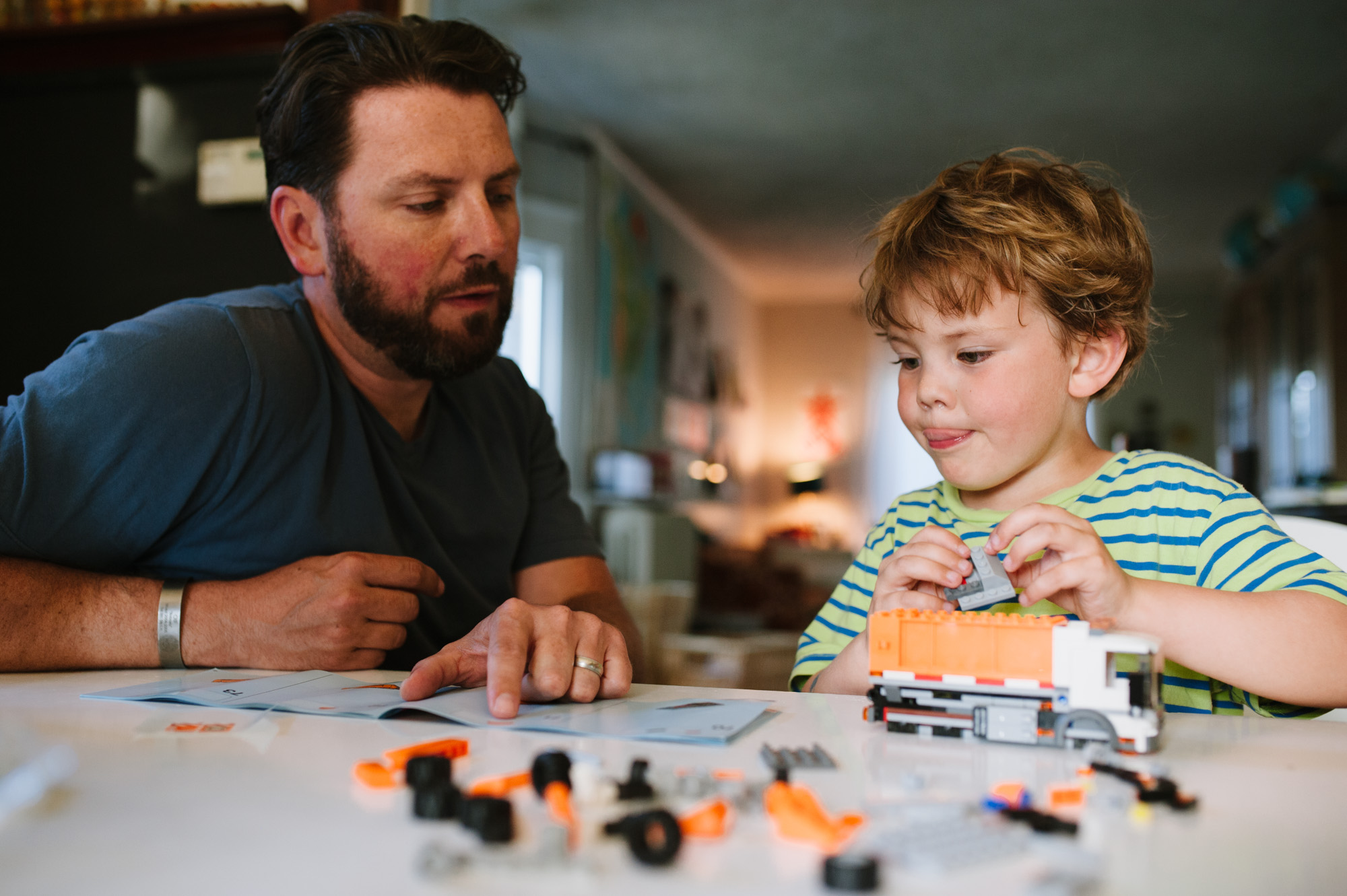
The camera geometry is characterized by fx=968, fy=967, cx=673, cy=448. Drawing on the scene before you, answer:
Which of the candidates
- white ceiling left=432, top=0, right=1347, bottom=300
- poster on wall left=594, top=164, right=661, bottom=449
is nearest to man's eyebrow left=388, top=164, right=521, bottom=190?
white ceiling left=432, top=0, right=1347, bottom=300

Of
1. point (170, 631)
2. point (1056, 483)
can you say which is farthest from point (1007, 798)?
point (170, 631)

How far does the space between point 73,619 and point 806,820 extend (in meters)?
0.87

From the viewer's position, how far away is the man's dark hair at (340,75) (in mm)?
1309

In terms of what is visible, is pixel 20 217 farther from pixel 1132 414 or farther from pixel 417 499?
pixel 1132 414

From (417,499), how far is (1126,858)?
1.08 m

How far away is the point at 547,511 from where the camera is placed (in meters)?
1.54

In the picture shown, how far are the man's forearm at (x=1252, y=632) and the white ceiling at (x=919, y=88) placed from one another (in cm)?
301

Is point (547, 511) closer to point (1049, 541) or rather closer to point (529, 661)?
point (529, 661)

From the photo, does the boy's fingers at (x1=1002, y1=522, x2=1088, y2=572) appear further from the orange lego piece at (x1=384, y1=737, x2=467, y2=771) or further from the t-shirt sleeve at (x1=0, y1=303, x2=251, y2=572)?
the t-shirt sleeve at (x1=0, y1=303, x2=251, y2=572)

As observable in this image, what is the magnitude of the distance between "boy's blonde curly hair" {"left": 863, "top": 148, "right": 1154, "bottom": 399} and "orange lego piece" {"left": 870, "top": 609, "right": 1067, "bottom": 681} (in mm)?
483

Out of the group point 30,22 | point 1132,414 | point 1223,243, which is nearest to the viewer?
point 30,22

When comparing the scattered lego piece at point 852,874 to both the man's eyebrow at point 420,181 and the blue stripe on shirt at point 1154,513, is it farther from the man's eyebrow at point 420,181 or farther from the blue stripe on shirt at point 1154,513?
the man's eyebrow at point 420,181

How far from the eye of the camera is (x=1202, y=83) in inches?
181

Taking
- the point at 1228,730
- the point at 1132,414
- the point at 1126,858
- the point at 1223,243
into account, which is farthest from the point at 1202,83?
the point at 1126,858
